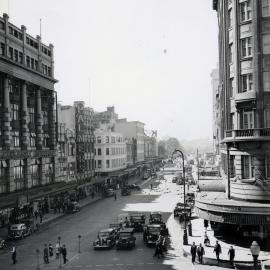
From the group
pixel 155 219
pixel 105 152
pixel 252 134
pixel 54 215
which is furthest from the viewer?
pixel 105 152

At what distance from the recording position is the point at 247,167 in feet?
115

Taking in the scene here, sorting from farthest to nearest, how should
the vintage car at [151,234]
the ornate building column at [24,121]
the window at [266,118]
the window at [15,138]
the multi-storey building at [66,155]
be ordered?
the multi-storey building at [66,155] → the ornate building column at [24,121] → the window at [15,138] → the vintage car at [151,234] → the window at [266,118]

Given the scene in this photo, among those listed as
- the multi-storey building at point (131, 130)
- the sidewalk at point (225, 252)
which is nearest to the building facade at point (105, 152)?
the multi-storey building at point (131, 130)

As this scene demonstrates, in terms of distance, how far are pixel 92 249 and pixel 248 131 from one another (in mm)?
16669

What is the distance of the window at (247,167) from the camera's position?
114 ft

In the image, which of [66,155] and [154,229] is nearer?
[154,229]

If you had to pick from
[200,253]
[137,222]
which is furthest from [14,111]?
[200,253]

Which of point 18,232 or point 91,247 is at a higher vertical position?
point 18,232

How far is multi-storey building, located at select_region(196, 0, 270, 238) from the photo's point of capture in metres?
33.5

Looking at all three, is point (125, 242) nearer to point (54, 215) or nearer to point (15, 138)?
point (54, 215)

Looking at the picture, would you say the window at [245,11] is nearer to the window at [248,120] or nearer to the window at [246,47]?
the window at [246,47]

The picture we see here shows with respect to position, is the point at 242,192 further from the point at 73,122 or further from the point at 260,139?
the point at 73,122

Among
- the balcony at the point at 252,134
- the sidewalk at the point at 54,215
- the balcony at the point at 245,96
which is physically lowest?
the sidewalk at the point at 54,215

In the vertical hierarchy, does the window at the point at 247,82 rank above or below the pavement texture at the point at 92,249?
above
